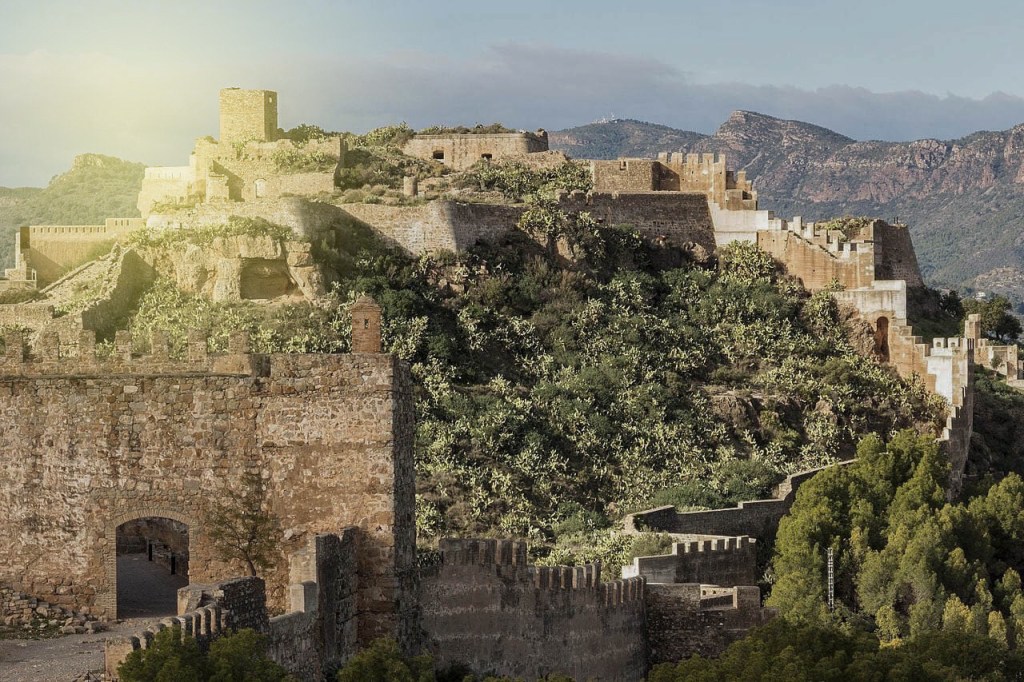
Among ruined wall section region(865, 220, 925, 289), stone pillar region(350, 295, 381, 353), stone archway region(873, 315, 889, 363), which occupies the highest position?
ruined wall section region(865, 220, 925, 289)

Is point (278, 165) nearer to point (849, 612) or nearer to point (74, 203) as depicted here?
point (849, 612)

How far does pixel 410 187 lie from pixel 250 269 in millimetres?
7067

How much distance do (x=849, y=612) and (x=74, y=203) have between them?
50.0 metres

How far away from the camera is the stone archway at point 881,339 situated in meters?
54.4

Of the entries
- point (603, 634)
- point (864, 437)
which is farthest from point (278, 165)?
point (603, 634)

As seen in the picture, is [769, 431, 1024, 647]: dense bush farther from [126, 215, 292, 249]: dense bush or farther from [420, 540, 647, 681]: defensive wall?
[126, 215, 292, 249]: dense bush

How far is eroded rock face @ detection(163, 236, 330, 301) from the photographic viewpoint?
48375 mm

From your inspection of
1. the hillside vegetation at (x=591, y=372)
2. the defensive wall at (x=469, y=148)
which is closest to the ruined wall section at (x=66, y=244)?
the hillside vegetation at (x=591, y=372)

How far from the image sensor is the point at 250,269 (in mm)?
48781

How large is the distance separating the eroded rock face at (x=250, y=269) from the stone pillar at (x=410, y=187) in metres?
5.72

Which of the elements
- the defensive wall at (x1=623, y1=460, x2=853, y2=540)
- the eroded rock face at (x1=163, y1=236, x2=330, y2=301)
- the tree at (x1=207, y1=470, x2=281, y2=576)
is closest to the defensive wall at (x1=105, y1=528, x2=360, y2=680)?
the tree at (x1=207, y1=470, x2=281, y2=576)

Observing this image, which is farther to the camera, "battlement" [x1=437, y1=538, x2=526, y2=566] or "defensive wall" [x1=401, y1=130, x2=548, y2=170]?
"defensive wall" [x1=401, y1=130, x2=548, y2=170]

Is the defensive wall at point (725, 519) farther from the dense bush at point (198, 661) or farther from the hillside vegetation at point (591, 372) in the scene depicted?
the dense bush at point (198, 661)

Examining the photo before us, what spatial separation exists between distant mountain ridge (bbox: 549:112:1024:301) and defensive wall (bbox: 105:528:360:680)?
124 metres
